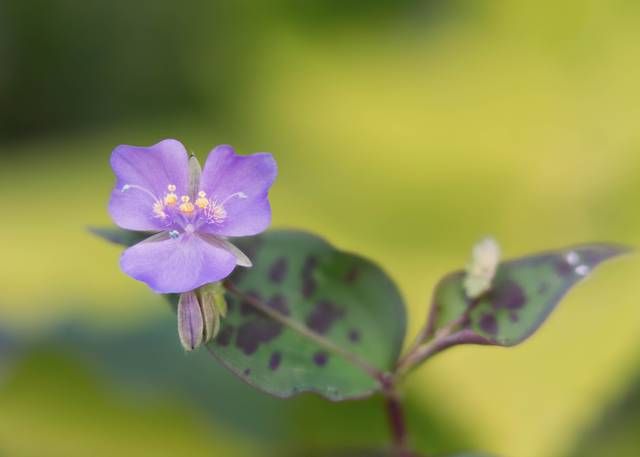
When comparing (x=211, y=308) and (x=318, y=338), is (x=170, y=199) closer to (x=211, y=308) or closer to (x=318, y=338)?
(x=211, y=308)

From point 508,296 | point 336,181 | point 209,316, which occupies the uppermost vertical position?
point 336,181

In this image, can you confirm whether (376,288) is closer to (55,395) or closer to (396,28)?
(55,395)

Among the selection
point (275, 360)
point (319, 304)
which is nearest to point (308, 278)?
point (319, 304)

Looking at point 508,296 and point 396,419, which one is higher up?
point 508,296

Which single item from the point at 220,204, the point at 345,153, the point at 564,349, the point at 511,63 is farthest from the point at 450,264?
the point at 220,204

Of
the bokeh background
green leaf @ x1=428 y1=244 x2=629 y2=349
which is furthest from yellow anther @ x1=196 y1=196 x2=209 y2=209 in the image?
the bokeh background

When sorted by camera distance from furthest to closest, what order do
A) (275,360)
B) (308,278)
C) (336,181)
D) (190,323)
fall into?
(336,181)
(308,278)
(275,360)
(190,323)

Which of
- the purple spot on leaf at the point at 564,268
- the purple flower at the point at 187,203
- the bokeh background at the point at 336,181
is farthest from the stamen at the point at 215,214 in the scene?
the bokeh background at the point at 336,181
